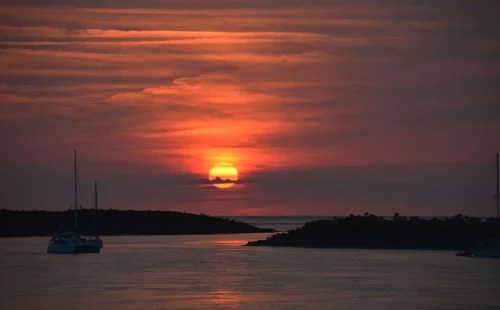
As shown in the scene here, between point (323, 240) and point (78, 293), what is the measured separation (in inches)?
1859

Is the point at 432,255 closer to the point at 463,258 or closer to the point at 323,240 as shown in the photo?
the point at 463,258

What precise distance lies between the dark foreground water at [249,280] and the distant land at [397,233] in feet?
12.4

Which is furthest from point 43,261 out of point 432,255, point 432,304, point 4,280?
point 432,304

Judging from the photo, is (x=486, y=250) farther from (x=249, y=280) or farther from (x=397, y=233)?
(x=249, y=280)

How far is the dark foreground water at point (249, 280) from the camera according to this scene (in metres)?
49.6

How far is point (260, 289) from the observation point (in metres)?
56.6

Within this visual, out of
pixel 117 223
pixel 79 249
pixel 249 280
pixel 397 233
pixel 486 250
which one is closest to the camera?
pixel 249 280

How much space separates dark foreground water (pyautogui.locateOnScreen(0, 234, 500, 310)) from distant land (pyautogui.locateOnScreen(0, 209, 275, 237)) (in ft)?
155

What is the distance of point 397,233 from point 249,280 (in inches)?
1450

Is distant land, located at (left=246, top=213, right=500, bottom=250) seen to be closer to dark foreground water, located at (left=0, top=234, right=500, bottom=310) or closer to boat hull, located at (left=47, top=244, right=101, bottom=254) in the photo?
dark foreground water, located at (left=0, top=234, right=500, bottom=310)

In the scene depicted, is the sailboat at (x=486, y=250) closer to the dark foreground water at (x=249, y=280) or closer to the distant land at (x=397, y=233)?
the dark foreground water at (x=249, y=280)

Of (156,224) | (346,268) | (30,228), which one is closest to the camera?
(346,268)

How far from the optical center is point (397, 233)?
96938mm

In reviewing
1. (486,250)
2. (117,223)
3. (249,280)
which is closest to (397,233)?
(486,250)
